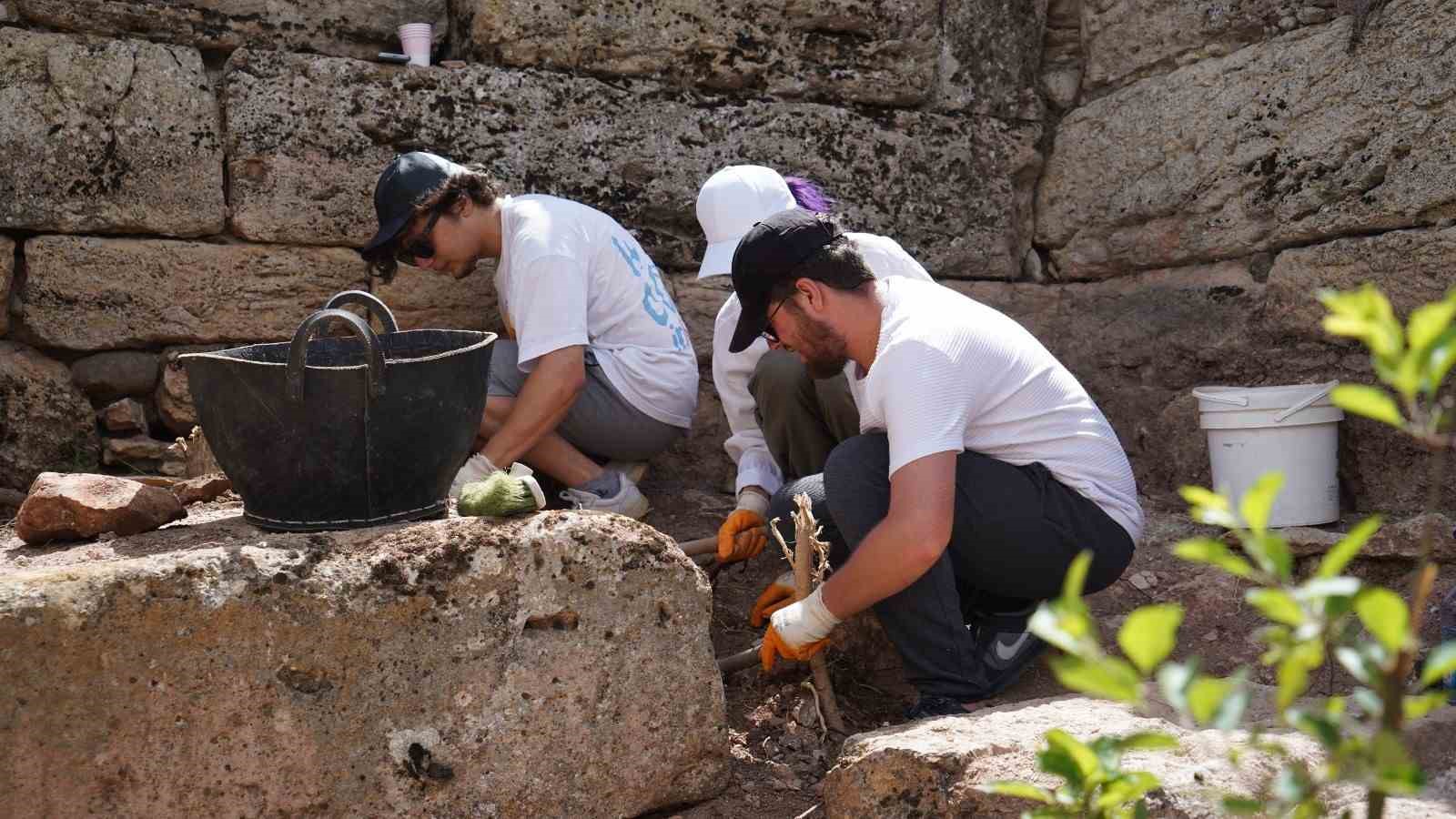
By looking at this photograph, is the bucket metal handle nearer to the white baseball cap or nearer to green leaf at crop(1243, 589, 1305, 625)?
the white baseball cap

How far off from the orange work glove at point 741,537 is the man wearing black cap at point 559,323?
50 centimetres

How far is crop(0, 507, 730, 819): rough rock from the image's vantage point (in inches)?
85.5

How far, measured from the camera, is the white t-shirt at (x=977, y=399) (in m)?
2.46

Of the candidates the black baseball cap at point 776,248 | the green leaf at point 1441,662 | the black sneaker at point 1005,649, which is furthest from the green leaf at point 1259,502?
the black sneaker at point 1005,649

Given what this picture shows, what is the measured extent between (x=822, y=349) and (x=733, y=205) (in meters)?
0.91

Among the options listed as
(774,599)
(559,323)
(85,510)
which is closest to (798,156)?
(559,323)

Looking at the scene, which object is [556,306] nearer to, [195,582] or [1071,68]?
[195,582]

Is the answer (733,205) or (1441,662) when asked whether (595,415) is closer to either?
(733,205)

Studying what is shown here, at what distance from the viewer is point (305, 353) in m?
2.37

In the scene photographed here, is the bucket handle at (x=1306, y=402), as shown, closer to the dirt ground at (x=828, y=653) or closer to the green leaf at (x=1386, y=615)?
the dirt ground at (x=828, y=653)

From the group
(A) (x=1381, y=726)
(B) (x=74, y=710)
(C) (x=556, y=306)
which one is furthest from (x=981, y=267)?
(A) (x=1381, y=726)

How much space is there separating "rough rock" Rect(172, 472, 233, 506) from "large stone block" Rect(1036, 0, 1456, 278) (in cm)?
270

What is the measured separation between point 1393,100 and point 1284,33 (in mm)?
444

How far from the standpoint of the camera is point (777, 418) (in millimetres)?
3523
